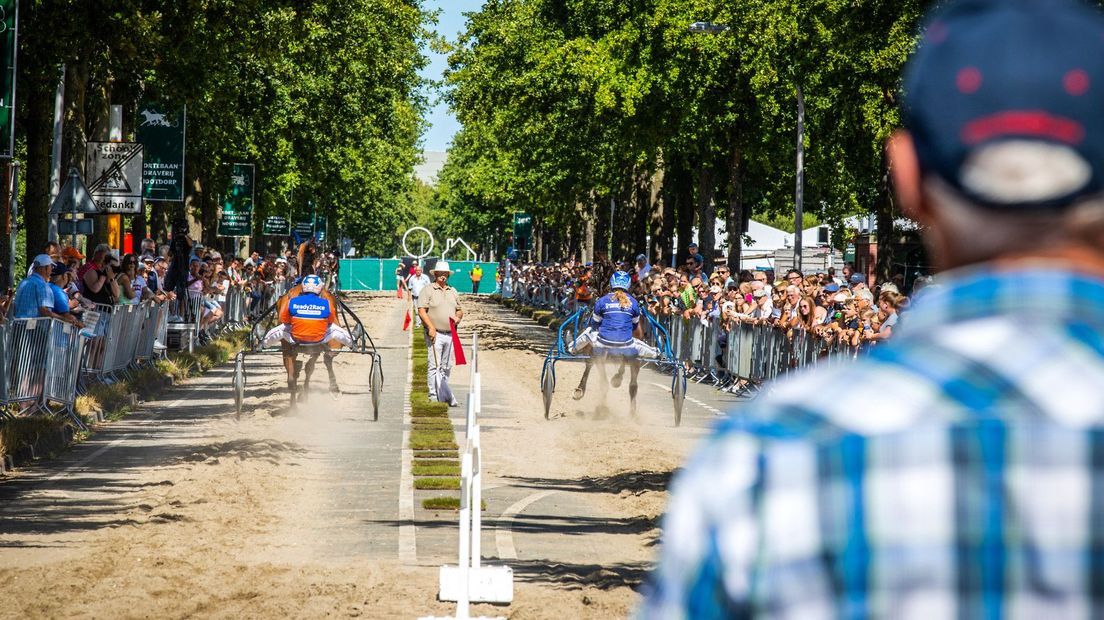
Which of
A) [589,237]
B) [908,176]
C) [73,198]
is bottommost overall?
[908,176]

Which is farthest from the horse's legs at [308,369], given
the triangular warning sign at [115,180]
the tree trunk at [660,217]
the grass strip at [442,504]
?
the tree trunk at [660,217]

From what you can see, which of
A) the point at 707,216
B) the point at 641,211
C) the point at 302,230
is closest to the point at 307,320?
the point at 707,216

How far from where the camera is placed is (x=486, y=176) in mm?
69562

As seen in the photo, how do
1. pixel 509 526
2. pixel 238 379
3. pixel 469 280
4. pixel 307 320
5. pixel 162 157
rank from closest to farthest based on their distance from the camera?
pixel 509 526, pixel 238 379, pixel 307 320, pixel 162 157, pixel 469 280

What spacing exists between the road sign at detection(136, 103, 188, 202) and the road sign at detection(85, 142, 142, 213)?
6013 millimetres

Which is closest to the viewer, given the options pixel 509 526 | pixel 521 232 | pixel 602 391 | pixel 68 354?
pixel 509 526

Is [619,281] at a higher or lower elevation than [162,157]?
lower

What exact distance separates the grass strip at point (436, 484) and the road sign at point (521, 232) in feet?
265

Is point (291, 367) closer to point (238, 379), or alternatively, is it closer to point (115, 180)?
point (238, 379)

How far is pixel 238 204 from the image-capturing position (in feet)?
160

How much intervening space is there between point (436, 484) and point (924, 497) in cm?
1378

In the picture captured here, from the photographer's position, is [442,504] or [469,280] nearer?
[442,504]

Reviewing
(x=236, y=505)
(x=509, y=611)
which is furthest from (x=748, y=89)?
(x=509, y=611)

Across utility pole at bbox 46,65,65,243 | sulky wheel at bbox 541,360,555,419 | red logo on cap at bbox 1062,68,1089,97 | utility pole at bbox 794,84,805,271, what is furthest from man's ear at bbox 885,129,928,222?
utility pole at bbox 794,84,805,271
